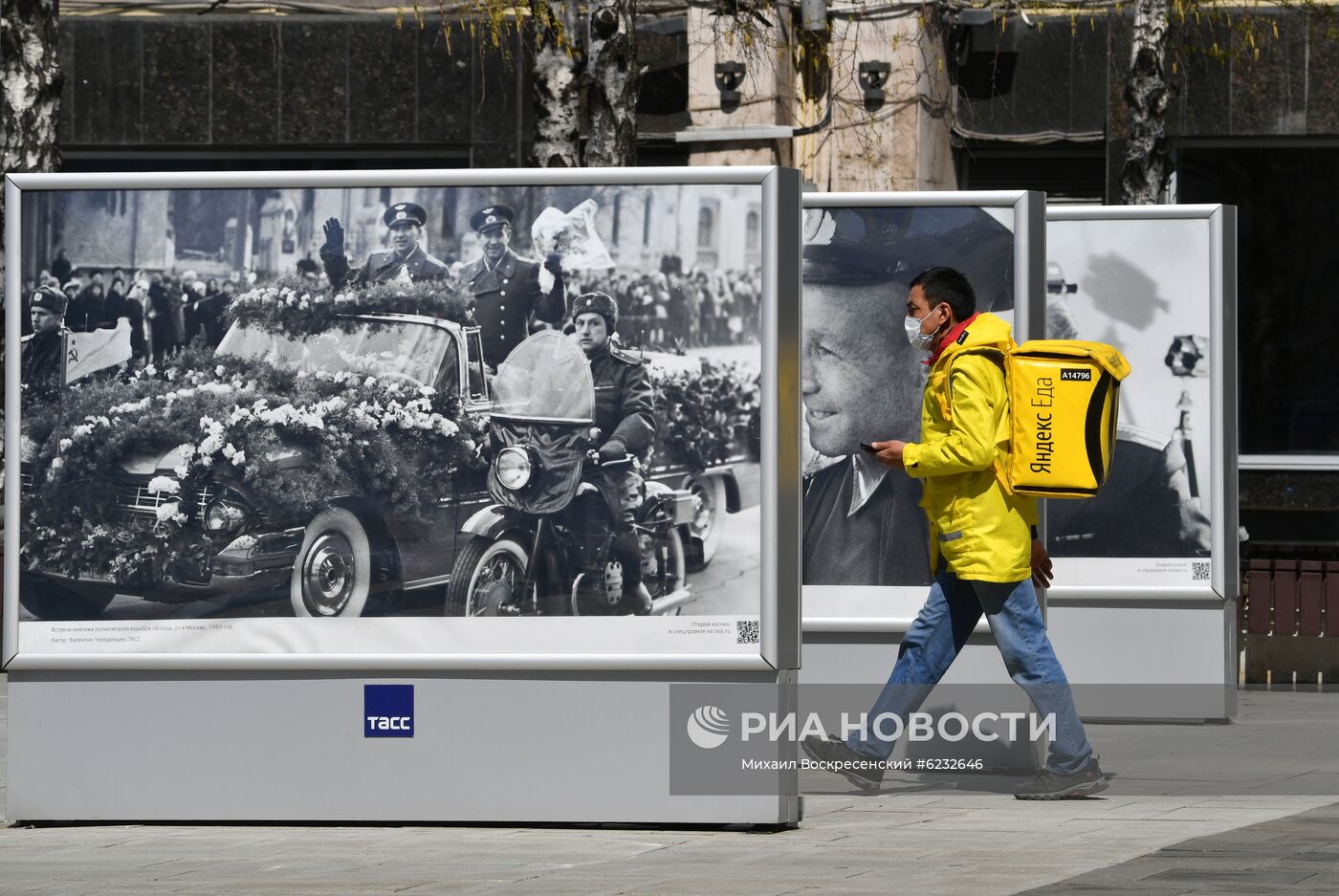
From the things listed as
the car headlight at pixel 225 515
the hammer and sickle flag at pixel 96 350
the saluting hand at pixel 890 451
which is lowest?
the car headlight at pixel 225 515

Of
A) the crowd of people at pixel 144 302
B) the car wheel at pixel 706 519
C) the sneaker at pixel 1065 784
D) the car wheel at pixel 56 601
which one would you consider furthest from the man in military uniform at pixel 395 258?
the sneaker at pixel 1065 784

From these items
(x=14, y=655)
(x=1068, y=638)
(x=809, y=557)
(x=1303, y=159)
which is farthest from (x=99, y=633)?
(x=1303, y=159)

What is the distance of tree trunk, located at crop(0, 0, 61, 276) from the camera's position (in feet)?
37.8

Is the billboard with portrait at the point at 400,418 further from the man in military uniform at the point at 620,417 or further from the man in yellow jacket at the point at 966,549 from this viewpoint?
the man in yellow jacket at the point at 966,549

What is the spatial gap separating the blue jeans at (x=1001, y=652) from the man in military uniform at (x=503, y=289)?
1.73 m

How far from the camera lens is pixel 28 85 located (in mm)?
11594

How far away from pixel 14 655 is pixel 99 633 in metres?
0.27

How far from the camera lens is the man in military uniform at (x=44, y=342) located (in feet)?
23.0

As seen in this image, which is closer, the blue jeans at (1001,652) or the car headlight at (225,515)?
the car headlight at (225,515)

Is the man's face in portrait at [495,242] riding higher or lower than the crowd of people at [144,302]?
higher

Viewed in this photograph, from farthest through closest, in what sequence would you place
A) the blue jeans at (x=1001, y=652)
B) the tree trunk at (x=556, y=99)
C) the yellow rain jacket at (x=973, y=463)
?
the tree trunk at (x=556, y=99)
the blue jeans at (x=1001, y=652)
the yellow rain jacket at (x=973, y=463)

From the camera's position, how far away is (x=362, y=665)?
272 inches

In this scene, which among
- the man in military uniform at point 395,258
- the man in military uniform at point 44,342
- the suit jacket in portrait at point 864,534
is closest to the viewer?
the man in military uniform at point 395,258

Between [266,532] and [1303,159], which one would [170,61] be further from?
[266,532]
